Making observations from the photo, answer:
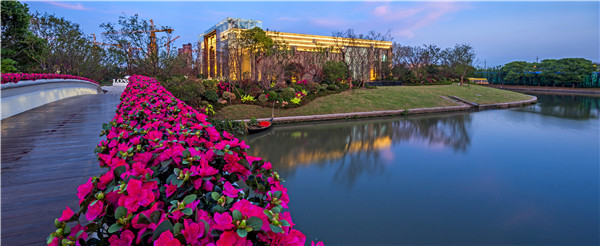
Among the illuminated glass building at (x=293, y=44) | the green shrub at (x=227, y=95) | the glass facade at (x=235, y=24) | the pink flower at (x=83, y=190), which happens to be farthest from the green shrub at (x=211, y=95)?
the glass facade at (x=235, y=24)

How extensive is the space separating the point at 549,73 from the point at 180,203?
5212 cm

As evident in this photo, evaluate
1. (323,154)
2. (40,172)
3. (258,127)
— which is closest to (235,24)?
(258,127)

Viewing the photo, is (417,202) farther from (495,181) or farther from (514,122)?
(514,122)

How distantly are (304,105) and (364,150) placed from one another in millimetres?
7869

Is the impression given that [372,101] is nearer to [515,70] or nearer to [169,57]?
[169,57]

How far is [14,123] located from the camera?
623 cm

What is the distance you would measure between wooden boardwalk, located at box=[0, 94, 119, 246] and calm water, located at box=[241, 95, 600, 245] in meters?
3.11

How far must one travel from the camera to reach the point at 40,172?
3270mm

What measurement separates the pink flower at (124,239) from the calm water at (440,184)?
3585 mm

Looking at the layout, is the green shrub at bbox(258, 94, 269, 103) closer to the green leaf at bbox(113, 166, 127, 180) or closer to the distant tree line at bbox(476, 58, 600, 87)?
the green leaf at bbox(113, 166, 127, 180)

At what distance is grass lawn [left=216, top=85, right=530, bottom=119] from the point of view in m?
16.0

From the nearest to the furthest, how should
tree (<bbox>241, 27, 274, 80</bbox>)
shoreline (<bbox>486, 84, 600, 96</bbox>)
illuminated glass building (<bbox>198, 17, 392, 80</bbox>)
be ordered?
tree (<bbox>241, 27, 274, 80</bbox>) < illuminated glass building (<bbox>198, 17, 392, 80</bbox>) < shoreline (<bbox>486, 84, 600, 96</bbox>)

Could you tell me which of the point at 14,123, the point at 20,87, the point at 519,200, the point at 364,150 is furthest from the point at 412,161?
the point at 20,87

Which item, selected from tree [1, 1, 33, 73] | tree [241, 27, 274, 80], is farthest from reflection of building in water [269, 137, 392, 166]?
tree [241, 27, 274, 80]
